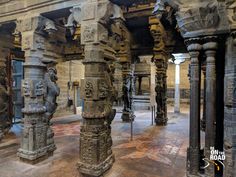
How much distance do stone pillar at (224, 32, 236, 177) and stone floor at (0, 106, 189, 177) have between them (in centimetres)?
122

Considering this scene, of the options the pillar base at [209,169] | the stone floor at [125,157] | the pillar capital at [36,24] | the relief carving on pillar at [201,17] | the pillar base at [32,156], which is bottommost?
the stone floor at [125,157]

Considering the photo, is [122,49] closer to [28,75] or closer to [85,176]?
[28,75]

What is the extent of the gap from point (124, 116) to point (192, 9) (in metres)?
5.40

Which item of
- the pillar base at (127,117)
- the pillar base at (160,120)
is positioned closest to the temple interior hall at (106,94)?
the pillar base at (160,120)

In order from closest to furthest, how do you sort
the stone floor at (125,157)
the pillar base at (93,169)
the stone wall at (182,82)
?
the pillar base at (93,169) → the stone floor at (125,157) → the stone wall at (182,82)

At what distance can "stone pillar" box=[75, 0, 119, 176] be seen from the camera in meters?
2.55

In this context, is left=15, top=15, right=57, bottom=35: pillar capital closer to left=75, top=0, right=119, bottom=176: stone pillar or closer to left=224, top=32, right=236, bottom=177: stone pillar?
left=75, top=0, right=119, bottom=176: stone pillar

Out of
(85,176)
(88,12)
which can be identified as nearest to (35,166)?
(85,176)

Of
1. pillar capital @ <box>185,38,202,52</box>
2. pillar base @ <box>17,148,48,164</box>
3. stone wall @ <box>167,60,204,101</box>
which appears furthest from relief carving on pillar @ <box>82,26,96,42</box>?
stone wall @ <box>167,60,204,101</box>

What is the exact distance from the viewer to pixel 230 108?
65.6 inches

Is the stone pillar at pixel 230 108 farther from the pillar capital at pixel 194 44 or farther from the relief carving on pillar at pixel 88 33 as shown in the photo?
the relief carving on pillar at pixel 88 33

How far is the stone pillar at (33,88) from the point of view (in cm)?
313

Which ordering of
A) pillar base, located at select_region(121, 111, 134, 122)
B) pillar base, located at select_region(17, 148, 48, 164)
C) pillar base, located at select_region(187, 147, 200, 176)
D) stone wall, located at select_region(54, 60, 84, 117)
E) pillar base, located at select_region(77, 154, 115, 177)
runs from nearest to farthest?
pillar base, located at select_region(187, 147, 200, 176), pillar base, located at select_region(77, 154, 115, 177), pillar base, located at select_region(17, 148, 48, 164), pillar base, located at select_region(121, 111, 134, 122), stone wall, located at select_region(54, 60, 84, 117)

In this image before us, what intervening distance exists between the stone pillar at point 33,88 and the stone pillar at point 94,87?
37.0 inches
